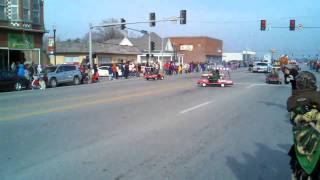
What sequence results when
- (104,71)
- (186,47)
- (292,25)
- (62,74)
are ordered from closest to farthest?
(62,74)
(292,25)
(104,71)
(186,47)

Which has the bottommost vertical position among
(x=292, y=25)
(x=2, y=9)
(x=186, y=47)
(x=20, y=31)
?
(x=20, y=31)

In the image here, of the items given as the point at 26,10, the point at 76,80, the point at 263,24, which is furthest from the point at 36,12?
the point at 263,24

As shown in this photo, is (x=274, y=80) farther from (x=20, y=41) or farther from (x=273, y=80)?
(x=20, y=41)

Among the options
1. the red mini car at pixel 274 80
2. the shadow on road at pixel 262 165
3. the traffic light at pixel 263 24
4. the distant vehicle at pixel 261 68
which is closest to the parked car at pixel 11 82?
the red mini car at pixel 274 80

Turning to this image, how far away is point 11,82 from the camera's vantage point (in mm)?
28516

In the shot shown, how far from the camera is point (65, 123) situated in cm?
1202

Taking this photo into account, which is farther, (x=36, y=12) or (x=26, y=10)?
(x=36, y=12)

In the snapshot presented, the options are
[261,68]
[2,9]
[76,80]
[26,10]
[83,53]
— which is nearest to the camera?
[76,80]

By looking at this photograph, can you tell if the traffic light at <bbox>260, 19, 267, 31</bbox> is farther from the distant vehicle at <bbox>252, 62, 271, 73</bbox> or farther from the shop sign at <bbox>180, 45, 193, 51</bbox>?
the shop sign at <bbox>180, 45, 193, 51</bbox>

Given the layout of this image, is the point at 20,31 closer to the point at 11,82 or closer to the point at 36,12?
the point at 36,12

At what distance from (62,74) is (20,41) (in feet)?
28.5

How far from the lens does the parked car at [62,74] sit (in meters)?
32.4

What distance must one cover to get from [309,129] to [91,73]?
36803mm

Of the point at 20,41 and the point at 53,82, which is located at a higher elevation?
the point at 20,41
